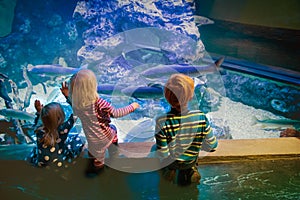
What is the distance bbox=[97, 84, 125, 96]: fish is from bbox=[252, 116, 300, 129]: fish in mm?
2226

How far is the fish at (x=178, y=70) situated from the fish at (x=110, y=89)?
0.43 m

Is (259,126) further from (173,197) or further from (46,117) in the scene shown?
(46,117)

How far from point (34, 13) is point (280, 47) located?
145 inches

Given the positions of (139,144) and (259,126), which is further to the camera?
(259,126)

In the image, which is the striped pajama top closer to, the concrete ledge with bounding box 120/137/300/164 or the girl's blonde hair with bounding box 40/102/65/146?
the girl's blonde hair with bounding box 40/102/65/146

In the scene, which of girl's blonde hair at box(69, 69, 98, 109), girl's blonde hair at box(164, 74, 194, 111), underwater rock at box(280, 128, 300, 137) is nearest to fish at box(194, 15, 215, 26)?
girl's blonde hair at box(164, 74, 194, 111)

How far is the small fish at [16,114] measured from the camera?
405cm

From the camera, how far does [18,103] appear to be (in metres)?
4.05

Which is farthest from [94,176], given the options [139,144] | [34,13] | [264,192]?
[34,13]

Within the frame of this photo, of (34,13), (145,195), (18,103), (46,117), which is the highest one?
(34,13)

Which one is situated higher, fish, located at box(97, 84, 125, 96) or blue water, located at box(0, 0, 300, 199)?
blue water, located at box(0, 0, 300, 199)

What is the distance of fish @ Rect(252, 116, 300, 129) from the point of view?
438 cm

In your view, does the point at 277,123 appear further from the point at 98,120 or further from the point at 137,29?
the point at 98,120

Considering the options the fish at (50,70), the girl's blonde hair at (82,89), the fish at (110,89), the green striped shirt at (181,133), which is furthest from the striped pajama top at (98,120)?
the fish at (50,70)
